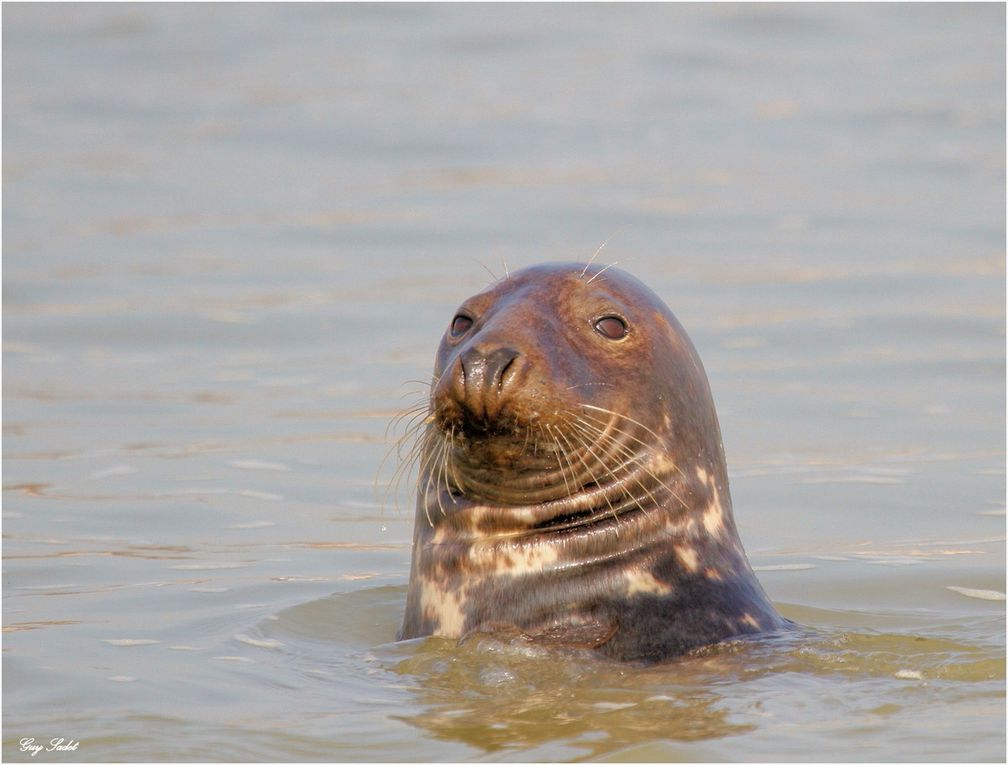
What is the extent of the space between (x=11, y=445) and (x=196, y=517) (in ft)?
6.08

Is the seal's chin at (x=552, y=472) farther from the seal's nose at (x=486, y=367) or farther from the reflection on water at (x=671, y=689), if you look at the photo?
the reflection on water at (x=671, y=689)

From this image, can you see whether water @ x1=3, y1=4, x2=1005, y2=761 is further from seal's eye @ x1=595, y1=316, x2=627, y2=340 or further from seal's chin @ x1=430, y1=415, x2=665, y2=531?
seal's eye @ x1=595, y1=316, x2=627, y2=340

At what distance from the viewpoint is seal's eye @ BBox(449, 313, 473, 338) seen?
23.1 ft

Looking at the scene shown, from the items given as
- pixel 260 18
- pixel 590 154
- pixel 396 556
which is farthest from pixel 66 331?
pixel 260 18

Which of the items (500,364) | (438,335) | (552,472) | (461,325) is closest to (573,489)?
(552,472)

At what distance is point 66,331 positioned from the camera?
14.4 meters

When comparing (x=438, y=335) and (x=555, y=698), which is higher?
(x=438, y=335)

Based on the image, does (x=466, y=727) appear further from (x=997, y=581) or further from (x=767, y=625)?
(x=997, y=581)

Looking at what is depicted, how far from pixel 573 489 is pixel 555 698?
0.82 meters

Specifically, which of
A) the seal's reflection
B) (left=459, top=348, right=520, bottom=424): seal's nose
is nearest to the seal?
(left=459, top=348, right=520, bottom=424): seal's nose

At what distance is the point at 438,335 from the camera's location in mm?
14133

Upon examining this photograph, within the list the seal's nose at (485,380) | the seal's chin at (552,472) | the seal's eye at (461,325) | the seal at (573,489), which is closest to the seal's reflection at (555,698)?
the seal at (573,489)

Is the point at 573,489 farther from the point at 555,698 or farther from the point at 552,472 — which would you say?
the point at 555,698

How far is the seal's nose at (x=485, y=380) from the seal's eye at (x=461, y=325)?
541 millimetres
